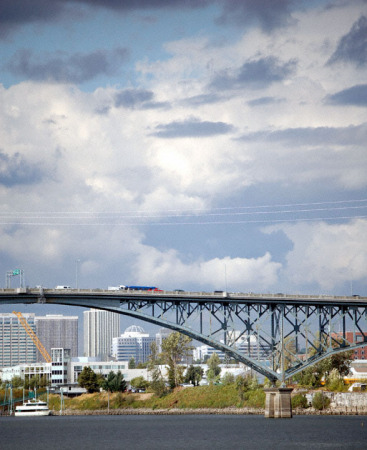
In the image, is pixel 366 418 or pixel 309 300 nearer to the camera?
pixel 309 300

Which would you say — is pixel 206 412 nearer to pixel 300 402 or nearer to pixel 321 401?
pixel 300 402

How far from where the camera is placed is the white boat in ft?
604

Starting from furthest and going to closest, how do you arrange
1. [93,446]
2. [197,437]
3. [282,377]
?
[282,377] → [197,437] → [93,446]

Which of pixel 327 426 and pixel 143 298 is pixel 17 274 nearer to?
pixel 143 298

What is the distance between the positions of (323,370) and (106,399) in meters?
52.0

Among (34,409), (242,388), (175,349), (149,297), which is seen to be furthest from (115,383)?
(149,297)

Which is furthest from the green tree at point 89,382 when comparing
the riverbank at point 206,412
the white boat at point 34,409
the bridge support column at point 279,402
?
the bridge support column at point 279,402

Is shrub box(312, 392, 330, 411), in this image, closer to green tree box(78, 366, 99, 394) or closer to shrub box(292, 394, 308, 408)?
shrub box(292, 394, 308, 408)

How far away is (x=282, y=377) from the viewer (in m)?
114

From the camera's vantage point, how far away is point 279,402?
11662cm

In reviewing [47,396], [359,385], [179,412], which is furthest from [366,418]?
[47,396]

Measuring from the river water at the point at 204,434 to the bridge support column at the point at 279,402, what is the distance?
3.29ft

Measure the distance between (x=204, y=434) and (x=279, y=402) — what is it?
61.9 ft

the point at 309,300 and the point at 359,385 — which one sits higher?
the point at 309,300
